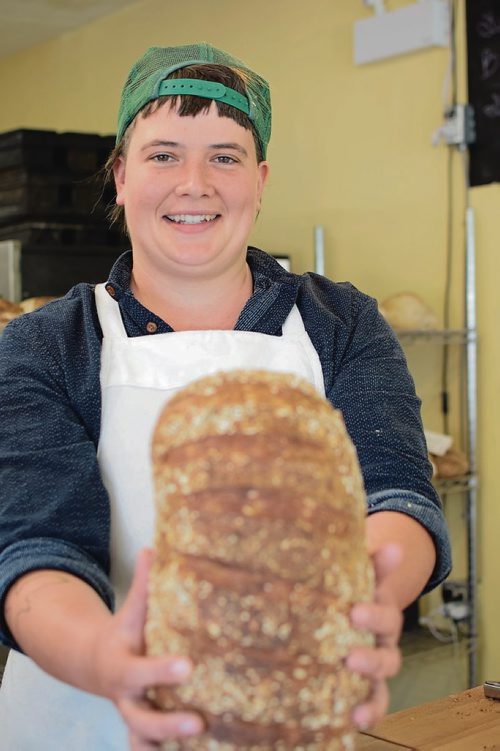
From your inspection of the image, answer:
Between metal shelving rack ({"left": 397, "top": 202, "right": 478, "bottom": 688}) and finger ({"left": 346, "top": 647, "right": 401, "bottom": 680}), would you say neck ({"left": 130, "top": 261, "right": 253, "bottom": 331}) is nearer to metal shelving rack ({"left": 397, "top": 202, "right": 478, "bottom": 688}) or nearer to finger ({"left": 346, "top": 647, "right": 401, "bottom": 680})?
finger ({"left": 346, "top": 647, "right": 401, "bottom": 680})

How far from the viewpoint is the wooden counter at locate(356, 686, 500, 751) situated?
56.4 inches

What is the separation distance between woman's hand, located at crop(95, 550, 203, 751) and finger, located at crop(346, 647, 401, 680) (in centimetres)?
13

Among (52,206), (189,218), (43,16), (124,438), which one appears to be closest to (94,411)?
(124,438)

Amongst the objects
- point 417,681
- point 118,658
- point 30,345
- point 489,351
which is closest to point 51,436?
point 30,345

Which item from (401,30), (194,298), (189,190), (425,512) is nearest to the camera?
(425,512)

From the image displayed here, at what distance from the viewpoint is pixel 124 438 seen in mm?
1342

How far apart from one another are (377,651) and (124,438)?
23.1 inches

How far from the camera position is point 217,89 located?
51.6 inches

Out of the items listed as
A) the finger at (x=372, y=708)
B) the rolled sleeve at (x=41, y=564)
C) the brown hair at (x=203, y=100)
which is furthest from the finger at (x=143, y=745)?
the brown hair at (x=203, y=100)

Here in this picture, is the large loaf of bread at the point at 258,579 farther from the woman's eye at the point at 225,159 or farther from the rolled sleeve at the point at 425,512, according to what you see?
the woman's eye at the point at 225,159

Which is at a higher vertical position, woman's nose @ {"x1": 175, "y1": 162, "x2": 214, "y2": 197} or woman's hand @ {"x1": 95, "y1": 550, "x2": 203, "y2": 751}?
woman's nose @ {"x1": 175, "y1": 162, "x2": 214, "y2": 197}

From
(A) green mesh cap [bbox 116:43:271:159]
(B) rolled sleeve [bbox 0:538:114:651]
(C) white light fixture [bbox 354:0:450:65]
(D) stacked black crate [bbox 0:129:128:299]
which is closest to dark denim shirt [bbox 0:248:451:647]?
(B) rolled sleeve [bbox 0:538:114:651]

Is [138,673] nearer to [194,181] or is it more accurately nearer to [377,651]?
[377,651]

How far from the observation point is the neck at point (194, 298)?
1.40 meters
